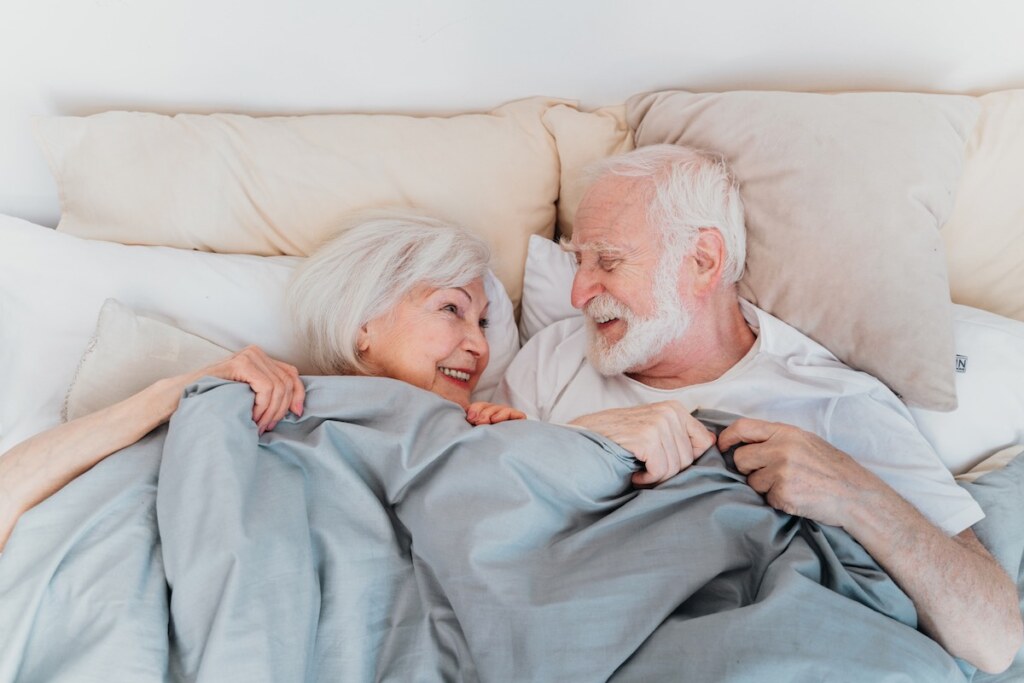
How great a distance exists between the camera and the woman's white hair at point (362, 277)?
1535 mm

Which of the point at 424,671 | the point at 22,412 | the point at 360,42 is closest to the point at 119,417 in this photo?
the point at 22,412

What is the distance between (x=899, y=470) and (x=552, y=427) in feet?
2.03

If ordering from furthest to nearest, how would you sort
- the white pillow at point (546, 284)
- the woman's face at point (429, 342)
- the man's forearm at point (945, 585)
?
the white pillow at point (546, 284) → the woman's face at point (429, 342) → the man's forearm at point (945, 585)

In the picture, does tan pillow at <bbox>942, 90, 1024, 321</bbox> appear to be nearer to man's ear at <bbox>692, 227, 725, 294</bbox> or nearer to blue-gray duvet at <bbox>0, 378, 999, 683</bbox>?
man's ear at <bbox>692, 227, 725, 294</bbox>

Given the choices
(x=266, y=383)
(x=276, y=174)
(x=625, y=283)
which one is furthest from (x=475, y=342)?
(x=276, y=174)

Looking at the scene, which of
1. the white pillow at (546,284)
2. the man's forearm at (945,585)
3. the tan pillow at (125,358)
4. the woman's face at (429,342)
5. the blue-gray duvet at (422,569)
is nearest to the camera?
the blue-gray duvet at (422,569)

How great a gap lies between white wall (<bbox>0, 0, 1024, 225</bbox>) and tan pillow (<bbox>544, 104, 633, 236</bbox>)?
0.10 meters

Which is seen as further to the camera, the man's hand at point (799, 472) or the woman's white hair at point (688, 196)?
the woman's white hair at point (688, 196)

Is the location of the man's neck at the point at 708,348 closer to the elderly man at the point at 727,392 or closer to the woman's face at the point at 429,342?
the elderly man at the point at 727,392

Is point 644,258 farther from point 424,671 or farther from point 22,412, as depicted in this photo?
point 22,412

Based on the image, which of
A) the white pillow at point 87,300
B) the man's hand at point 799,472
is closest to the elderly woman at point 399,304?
the white pillow at point 87,300

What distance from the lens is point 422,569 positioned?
118 cm

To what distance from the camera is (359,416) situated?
4.30 feet

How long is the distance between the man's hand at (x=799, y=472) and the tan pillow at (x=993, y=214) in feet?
2.21
